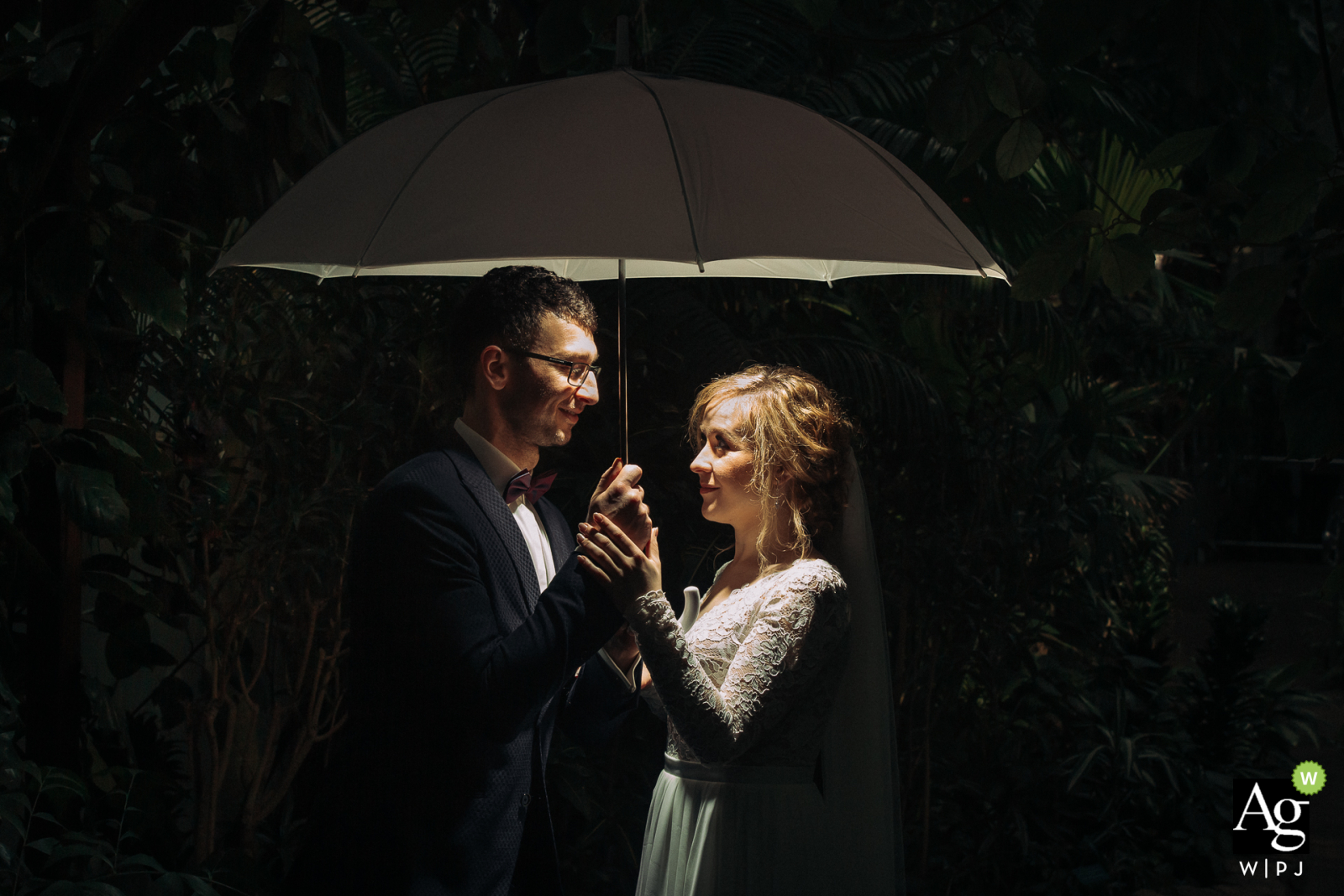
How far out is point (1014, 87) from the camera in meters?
2.05

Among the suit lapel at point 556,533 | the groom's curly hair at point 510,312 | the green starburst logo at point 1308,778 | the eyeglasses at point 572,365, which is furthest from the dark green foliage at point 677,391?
the suit lapel at point 556,533

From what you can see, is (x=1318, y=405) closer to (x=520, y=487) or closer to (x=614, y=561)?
(x=614, y=561)

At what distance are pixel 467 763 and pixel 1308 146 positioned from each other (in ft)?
5.51

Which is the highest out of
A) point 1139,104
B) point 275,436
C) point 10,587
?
point 1139,104

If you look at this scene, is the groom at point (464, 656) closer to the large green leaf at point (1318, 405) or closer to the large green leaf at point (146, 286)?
the large green leaf at point (146, 286)

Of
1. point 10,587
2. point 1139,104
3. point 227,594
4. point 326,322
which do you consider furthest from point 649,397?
point 1139,104

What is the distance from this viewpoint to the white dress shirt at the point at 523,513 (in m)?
2.43

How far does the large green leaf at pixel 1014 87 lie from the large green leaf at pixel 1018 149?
0.23 feet

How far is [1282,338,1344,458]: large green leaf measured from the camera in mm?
1527

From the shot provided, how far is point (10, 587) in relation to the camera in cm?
257

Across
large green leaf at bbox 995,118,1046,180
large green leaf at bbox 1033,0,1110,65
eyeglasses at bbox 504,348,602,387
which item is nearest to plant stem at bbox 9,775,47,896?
eyeglasses at bbox 504,348,602,387

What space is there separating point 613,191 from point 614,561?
25.6 inches

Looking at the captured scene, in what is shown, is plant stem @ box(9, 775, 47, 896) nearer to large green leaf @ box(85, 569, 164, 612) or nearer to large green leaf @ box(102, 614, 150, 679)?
large green leaf @ box(102, 614, 150, 679)

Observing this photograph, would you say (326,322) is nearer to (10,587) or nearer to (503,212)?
(10,587)
